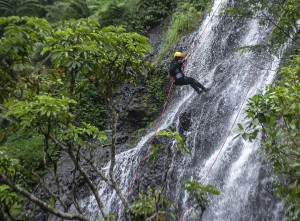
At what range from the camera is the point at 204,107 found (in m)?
9.42

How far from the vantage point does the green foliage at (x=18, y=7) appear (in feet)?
52.3

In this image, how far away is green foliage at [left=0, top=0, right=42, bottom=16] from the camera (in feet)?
52.3

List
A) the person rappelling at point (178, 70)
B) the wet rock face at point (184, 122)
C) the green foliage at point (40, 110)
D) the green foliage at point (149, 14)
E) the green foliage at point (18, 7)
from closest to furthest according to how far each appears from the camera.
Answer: the green foliage at point (40, 110) → the person rappelling at point (178, 70) → the wet rock face at point (184, 122) → the green foliage at point (149, 14) → the green foliage at point (18, 7)

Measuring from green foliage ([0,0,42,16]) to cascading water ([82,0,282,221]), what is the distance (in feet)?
28.5

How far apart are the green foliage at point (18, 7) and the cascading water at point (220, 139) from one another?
870cm

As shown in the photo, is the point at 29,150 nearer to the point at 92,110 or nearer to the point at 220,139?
the point at 92,110

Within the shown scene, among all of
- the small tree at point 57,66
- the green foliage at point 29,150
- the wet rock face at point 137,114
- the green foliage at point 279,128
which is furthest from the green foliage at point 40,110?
the wet rock face at point 137,114

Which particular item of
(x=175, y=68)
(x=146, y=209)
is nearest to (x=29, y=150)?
(x=175, y=68)

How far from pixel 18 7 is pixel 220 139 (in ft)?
40.5

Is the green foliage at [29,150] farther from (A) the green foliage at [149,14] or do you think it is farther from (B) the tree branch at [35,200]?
(B) the tree branch at [35,200]

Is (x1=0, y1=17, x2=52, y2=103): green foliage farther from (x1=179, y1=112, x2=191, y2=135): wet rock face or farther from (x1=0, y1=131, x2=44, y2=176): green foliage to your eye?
(x1=0, y1=131, x2=44, y2=176): green foliage

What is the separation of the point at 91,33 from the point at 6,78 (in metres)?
1.35

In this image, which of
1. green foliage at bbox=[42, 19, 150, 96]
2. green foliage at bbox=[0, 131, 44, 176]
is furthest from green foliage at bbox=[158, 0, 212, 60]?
green foliage at bbox=[42, 19, 150, 96]

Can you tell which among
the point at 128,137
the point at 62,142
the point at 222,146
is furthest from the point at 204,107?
the point at 62,142
